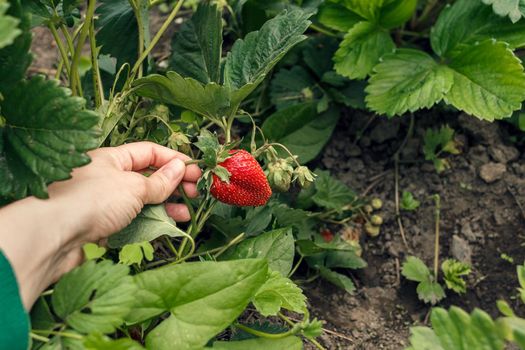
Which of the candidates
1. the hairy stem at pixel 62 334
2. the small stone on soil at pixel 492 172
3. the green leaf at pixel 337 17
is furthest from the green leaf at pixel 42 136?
the small stone on soil at pixel 492 172

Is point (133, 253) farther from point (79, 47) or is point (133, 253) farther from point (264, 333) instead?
point (79, 47)

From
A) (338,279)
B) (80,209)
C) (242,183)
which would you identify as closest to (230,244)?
(242,183)

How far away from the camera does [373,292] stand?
157 centimetres

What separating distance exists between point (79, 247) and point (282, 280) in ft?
1.24

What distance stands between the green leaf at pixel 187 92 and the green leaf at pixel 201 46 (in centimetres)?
12

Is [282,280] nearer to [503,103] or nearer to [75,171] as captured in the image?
[75,171]

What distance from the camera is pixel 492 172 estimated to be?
1.68 m

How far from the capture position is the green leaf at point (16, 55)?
1.01 meters

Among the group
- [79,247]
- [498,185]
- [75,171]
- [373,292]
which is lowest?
[373,292]

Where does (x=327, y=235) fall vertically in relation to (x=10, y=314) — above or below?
below

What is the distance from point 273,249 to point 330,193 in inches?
13.3

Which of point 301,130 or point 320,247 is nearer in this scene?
point 320,247

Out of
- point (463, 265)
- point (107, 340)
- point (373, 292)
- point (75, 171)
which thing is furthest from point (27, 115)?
point (463, 265)

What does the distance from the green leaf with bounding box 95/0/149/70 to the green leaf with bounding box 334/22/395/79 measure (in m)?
0.49
